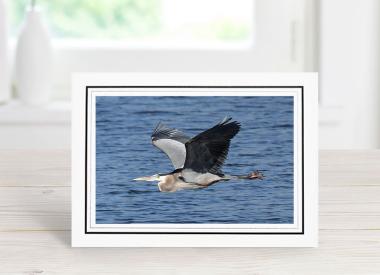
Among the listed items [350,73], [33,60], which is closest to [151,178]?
[33,60]

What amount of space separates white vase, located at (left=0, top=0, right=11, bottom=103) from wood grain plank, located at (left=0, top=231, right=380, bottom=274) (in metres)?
1.73

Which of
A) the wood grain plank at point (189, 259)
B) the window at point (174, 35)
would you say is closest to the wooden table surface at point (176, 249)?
the wood grain plank at point (189, 259)

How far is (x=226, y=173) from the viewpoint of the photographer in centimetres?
71

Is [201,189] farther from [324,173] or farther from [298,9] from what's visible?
[298,9]

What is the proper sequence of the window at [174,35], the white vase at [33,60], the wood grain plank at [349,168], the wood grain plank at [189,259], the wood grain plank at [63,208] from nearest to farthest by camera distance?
the wood grain plank at [189,259] → the wood grain plank at [63,208] → the wood grain plank at [349,168] → the white vase at [33,60] → the window at [174,35]

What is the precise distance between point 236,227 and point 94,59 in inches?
74.2

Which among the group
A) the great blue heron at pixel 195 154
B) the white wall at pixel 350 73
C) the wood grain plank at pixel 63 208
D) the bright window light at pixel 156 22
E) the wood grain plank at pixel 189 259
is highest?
the bright window light at pixel 156 22

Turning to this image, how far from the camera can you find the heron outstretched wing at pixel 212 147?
706 mm

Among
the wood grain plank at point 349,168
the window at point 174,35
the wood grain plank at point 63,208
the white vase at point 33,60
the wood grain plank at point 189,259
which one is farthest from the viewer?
the window at point 174,35

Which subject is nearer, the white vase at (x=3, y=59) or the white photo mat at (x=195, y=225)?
the white photo mat at (x=195, y=225)

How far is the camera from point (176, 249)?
0.69 metres

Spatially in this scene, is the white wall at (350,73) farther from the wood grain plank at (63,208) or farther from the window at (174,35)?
the wood grain plank at (63,208)

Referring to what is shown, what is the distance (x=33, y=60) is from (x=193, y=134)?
5.69 feet

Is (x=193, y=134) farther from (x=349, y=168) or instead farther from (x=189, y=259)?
(x=349, y=168)
